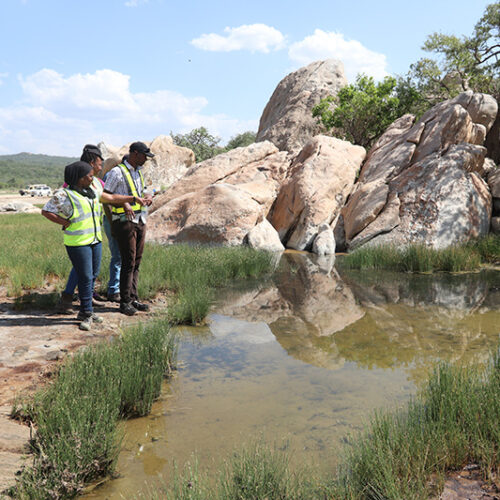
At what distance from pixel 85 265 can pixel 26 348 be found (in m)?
1.21

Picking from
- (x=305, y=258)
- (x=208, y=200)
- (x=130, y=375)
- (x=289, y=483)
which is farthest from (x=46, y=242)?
(x=289, y=483)

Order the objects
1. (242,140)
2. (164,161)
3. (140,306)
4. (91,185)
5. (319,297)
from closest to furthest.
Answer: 1. (91,185)
2. (140,306)
3. (319,297)
4. (164,161)
5. (242,140)

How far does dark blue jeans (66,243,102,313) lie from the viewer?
18.4 feet

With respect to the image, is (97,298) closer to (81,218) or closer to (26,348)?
(81,218)

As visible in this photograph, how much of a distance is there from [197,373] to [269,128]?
913 inches

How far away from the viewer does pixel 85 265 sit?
18.6ft

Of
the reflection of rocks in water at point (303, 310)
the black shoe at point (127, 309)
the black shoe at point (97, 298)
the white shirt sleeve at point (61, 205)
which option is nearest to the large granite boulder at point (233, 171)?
the reflection of rocks in water at point (303, 310)

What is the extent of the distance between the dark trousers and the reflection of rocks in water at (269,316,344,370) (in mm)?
2250

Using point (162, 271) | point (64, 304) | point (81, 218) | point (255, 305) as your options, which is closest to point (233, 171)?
point (162, 271)

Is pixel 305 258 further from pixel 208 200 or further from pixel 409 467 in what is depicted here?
pixel 409 467

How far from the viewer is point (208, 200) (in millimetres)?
16641

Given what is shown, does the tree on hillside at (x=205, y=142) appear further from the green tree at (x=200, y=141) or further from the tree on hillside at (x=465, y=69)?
the tree on hillside at (x=465, y=69)

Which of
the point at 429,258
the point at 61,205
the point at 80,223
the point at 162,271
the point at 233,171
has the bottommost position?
the point at 162,271

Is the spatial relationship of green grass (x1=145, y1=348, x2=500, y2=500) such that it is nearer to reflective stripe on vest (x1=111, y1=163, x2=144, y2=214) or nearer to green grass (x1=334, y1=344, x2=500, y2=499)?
green grass (x1=334, y1=344, x2=500, y2=499)
